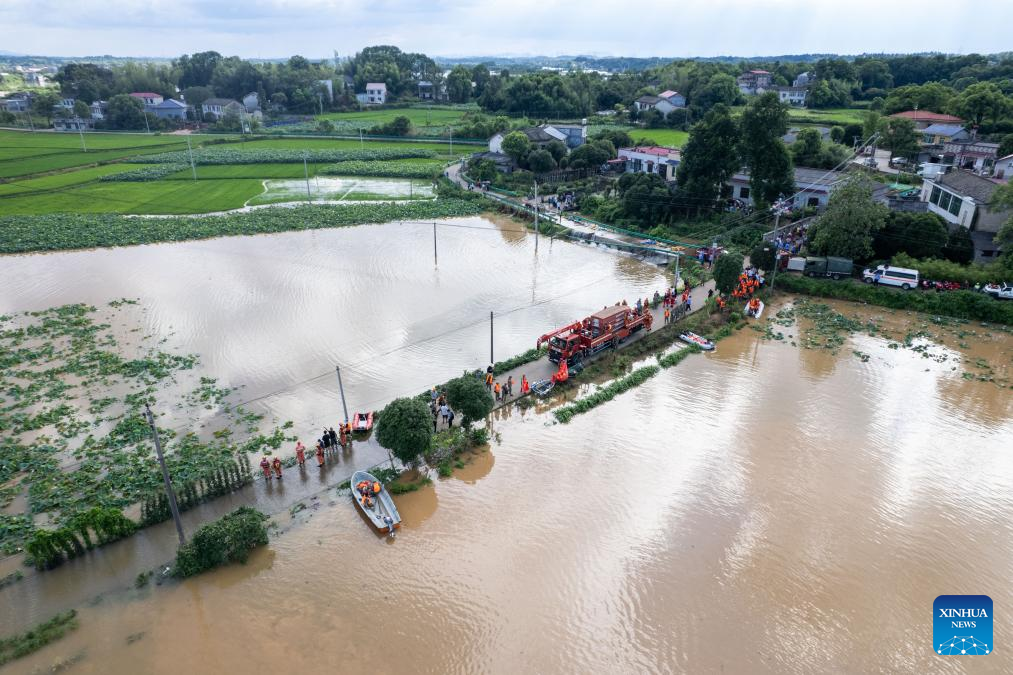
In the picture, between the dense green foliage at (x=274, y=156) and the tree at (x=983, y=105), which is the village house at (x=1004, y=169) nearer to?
the tree at (x=983, y=105)

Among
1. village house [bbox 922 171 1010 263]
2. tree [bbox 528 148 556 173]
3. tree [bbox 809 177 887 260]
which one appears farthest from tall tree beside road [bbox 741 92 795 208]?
tree [bbox 528 148 556 173]

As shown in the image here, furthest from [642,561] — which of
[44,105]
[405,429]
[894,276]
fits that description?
[44,105]

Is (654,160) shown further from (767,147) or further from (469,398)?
(469,398)

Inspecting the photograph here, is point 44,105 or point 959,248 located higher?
point 44,105

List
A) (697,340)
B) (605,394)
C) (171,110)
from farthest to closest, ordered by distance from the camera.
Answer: (171,110), (697,340), (605,394)

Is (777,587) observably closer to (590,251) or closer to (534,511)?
(534,511)

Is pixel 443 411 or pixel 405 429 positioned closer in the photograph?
pixel 405 429
